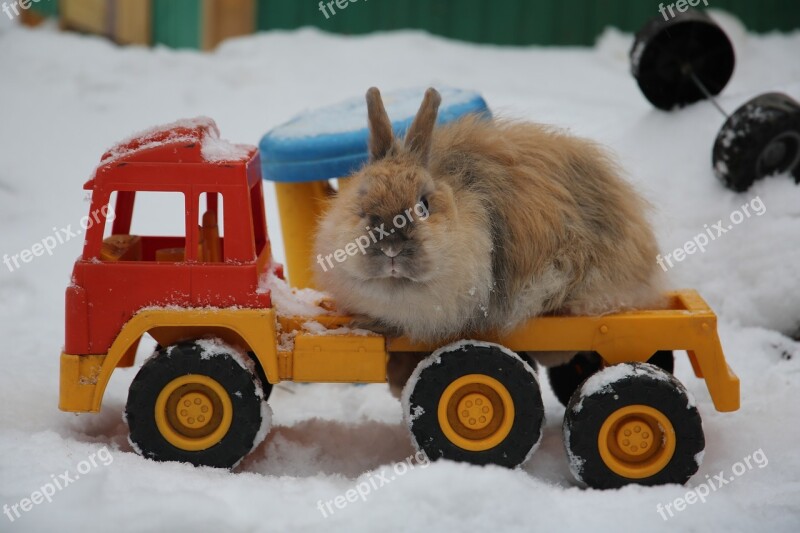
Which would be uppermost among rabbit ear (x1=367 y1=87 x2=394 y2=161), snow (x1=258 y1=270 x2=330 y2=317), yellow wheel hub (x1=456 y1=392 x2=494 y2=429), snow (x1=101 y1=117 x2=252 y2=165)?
rabbit ear (x1=367 y1=87 x2=394 y2=161)

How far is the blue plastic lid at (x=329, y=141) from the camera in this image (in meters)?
3.63

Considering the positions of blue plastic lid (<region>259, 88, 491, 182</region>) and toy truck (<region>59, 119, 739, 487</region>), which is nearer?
toy truck (<region>59, 119, 739, 487</region>)

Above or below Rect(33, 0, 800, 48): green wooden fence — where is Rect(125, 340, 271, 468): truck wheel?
below

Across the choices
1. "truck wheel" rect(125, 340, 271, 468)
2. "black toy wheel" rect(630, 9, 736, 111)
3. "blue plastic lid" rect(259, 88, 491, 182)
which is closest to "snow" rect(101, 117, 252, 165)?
"blue plastic lid" rect(259, 88, 491, 182)

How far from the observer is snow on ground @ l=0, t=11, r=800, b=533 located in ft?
8.38

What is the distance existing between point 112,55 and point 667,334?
4932mm

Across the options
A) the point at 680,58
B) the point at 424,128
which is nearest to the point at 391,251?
the point at 424,128

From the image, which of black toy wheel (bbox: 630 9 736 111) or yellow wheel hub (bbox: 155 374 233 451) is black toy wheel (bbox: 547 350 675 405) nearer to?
yellow wheel hub (bbox: 155 374 233 451)

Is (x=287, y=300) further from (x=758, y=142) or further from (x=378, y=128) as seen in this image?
(x=758, y=142)

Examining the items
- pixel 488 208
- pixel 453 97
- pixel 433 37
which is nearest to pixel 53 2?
pixel 433 37

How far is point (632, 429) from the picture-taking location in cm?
289

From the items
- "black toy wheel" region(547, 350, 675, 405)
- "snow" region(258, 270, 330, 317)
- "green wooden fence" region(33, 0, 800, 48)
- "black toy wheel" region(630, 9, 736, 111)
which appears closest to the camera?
"snow" region(258, 270, 330, 317)

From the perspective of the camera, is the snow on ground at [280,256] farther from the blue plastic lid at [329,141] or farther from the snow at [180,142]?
the snow at [180,142]

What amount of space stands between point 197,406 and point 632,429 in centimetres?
144
